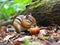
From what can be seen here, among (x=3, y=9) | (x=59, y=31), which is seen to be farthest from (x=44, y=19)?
(x=3, y=9)

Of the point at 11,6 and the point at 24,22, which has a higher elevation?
the point at 11,6

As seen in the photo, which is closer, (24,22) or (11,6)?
(24,22)

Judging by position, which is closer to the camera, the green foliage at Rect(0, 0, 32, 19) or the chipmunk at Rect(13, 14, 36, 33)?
the chipmunk at Rect(13, 14, 36, 33)

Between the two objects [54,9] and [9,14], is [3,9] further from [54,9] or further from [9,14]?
[54,9]

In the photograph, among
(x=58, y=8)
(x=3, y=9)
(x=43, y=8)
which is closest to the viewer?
(x=58, y=8)

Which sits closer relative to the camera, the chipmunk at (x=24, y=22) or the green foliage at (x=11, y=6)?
the chipmunk at (x=24, y=22)

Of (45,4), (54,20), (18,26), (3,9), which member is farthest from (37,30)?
(3,9)

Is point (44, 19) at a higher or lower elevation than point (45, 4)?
lower

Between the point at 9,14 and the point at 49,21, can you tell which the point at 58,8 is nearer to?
the point at 49,21

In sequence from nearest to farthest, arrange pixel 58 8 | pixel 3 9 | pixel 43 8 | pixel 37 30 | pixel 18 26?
pixel 37 30 < pixel 18 26 < pixel 58 8 < pixel 43 8 < pixel 3 9

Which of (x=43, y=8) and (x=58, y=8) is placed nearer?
(x=58, y=8)
